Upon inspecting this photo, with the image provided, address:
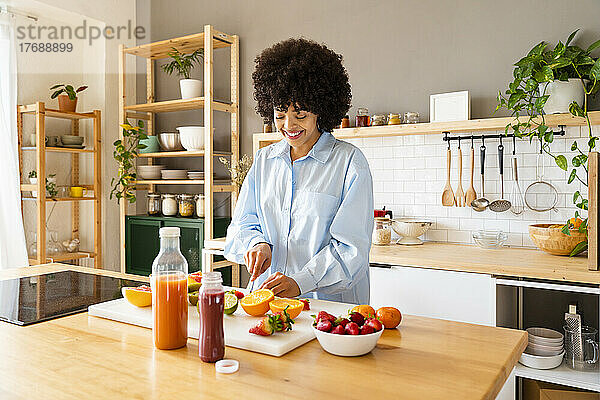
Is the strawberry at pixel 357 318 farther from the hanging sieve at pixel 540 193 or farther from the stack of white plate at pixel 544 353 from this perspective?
the hanging sieve at pixel 540 193

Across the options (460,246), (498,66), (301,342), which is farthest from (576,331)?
(301,342)

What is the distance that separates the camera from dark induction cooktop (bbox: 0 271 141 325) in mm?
1617

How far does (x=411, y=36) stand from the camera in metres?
3.58

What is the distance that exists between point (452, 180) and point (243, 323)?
2.38 meters

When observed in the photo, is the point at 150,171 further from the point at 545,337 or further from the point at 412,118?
the point at 545,337

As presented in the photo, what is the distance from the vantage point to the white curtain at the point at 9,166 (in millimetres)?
4156

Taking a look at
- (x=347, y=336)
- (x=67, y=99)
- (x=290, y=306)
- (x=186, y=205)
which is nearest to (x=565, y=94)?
(x=290, y=306)

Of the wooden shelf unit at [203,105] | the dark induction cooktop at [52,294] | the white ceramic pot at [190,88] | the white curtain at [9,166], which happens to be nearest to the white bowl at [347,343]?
the dark induction cooktop at [52,294]

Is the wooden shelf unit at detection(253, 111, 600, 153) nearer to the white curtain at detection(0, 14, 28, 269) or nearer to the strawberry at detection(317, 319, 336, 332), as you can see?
the strawberry at detection(317, 319, 336, 332)

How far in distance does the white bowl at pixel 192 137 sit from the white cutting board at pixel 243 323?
8.84ft

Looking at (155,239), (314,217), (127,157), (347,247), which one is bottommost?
(155,239)

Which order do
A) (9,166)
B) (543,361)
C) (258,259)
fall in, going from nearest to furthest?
1. (258,259)
2. (543,361)
3. (9,166)

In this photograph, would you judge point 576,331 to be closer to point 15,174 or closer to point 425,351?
point 425,351

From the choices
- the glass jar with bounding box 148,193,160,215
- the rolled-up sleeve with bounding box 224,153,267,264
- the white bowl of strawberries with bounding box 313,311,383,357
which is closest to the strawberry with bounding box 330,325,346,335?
the white bowl of strawberries with bounding box 313,311,383,357
